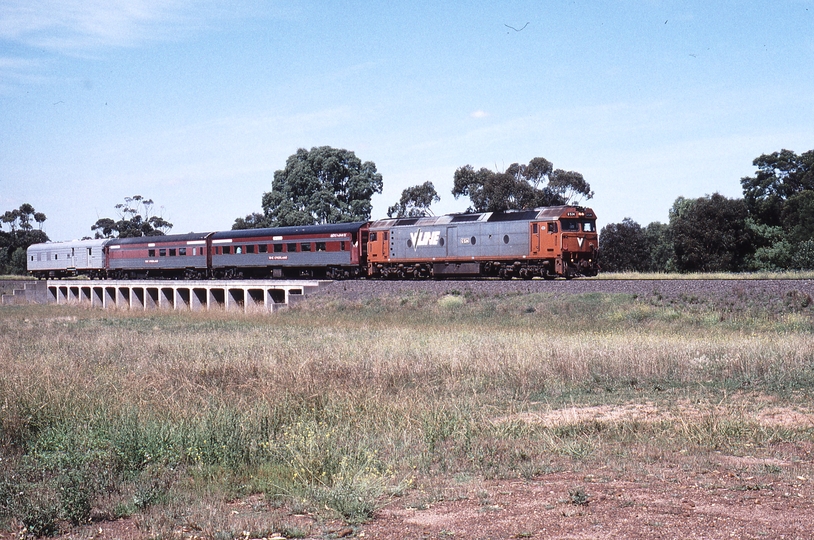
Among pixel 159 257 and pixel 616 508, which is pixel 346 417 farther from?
pixel 159 257

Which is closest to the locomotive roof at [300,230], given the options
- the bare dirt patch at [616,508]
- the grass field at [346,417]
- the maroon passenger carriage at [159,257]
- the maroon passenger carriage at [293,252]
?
the maroon passenger carriage at [293,252]

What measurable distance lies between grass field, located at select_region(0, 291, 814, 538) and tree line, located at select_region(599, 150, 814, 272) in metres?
40.8

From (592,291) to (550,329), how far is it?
5.12 m

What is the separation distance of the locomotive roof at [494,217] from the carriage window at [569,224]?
0.37 m

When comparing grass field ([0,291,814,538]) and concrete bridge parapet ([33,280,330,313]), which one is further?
concrete bridge parapet ([33,280,330,313])

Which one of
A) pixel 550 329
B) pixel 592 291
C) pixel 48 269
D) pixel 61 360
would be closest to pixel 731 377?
pixel 550 329

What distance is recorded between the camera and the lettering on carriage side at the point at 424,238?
40.7 metres

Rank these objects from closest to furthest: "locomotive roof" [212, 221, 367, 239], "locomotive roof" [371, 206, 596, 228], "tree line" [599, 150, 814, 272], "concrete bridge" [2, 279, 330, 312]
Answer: "locomotive roof" [371, 206, 596, 228]
"locomotive roof" [212, 221, 367, 239]
"concrete bridge" [2, 279, 330, 312]
"tree line" [599, 150, 814, 272]

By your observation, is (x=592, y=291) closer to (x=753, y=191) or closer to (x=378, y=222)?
(x=378, y=222)

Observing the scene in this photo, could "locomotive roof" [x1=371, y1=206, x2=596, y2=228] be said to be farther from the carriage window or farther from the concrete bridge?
the concrete bridge

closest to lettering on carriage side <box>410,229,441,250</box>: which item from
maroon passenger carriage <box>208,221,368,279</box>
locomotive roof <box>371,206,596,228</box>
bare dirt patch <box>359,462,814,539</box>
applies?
locomotive roof <box>371,206,596,228</box>

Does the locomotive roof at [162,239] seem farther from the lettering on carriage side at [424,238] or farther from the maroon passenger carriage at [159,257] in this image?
the lettering on carriage side at [424,238]

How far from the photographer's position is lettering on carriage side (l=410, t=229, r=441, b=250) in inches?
1602

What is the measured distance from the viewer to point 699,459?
29.4ft
